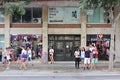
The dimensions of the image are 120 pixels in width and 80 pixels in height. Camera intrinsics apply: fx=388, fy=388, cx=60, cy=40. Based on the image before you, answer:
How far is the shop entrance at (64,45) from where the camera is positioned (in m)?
37.4

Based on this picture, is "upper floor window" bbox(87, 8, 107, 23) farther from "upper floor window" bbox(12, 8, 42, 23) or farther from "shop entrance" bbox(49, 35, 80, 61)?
"upper floor window" bbox(12, 8, 42, 23)

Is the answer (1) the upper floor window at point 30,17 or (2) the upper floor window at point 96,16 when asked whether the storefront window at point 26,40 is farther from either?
(2) the upper floor window at point 96,16

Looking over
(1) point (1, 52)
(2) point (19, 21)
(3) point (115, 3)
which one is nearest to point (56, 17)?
(2) point (19, 21)

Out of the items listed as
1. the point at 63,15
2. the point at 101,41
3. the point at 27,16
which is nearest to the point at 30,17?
the point at 27,16

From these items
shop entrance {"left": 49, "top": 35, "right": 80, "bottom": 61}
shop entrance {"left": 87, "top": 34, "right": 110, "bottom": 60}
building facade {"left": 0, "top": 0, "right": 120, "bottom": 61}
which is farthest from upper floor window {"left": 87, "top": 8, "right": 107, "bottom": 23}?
shop entrance {"left": 49, "top": 35, "right": 80, "bottom": 61}

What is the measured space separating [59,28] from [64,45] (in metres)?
1.88

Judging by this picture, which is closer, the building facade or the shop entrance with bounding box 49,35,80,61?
the building facade

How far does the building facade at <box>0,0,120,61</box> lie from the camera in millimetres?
36562

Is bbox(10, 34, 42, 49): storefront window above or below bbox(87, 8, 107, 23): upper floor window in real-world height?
below

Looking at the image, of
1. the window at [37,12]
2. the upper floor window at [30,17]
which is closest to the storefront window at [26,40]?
the upper floor window at [30,17]

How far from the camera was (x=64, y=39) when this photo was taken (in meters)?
37.5

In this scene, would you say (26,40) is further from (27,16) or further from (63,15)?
(63,15)

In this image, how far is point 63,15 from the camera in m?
37.3

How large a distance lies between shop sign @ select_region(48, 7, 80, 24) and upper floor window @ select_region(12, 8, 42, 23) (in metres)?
1.07
